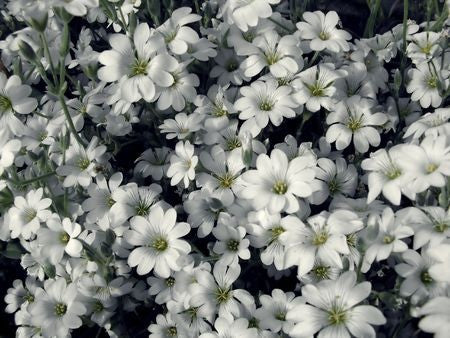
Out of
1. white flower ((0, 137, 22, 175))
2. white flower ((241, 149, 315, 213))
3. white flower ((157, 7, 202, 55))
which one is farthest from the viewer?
white flower ((157, 7, 202, 55))

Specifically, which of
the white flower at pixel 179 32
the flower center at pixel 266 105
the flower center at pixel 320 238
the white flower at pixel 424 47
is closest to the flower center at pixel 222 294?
the flower center at pixel 320 238

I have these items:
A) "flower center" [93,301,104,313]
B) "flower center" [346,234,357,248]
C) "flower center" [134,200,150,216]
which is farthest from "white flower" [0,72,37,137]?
"flower center" [346,234,357,248]

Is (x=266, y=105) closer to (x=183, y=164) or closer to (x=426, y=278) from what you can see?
(x=183, y=164)

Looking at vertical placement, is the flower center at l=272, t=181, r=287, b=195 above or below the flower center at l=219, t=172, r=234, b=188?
above

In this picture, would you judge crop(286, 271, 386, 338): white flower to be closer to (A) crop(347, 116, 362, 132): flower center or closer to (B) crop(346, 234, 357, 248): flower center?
(B) crop(346, 234, 357, 248): flower center

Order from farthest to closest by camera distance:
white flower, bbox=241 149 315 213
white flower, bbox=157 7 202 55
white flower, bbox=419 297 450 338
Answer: white flower, bbox=157 7 202 55 < white flower, bbox=241 149 315 213 < white flower, bbox=419 297 450 338

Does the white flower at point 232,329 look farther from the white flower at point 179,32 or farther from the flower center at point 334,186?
the white flower at point 179,32

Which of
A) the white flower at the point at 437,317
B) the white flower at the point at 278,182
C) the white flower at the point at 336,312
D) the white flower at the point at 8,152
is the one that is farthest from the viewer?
the white flower at the point at 8,152
